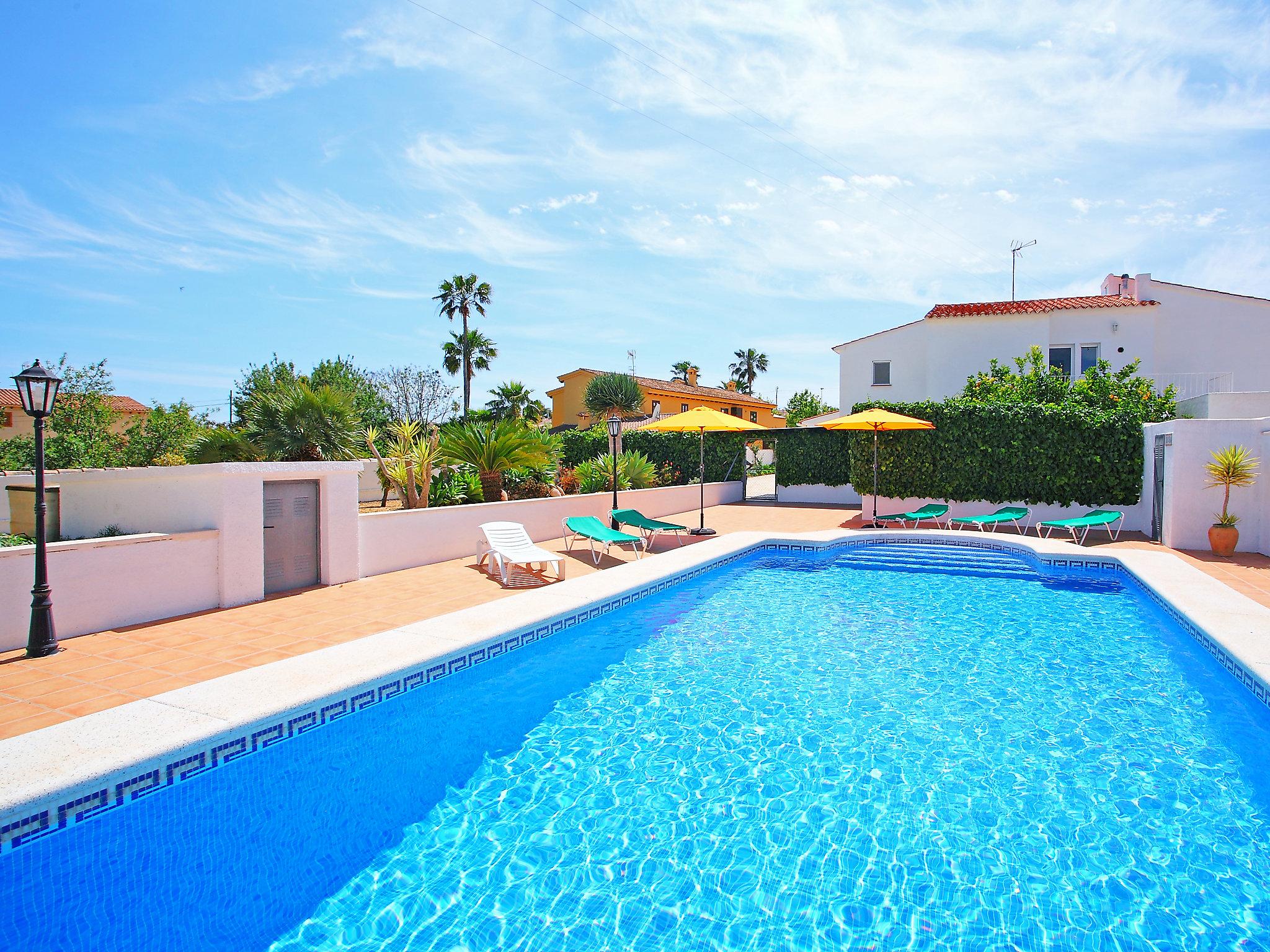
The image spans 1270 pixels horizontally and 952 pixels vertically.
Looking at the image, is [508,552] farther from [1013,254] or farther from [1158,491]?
[1013,254]

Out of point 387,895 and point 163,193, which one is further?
point 163,193

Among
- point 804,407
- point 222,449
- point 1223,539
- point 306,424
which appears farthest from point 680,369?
point 1223,539

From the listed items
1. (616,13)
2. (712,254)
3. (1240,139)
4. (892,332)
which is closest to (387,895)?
(616,13)

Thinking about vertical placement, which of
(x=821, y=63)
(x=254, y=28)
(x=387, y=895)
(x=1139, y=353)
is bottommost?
(x=387, y=895)

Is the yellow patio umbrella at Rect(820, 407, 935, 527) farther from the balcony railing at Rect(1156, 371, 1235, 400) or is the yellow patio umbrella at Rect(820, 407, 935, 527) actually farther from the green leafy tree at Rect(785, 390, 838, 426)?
the green leafy tree at Rect(785, 390, 838, 426)

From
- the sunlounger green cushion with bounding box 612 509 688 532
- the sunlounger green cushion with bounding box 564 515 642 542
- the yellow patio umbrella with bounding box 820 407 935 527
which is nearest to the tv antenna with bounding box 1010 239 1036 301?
the yellow patio umbrella with bounding box 820 407 935 527

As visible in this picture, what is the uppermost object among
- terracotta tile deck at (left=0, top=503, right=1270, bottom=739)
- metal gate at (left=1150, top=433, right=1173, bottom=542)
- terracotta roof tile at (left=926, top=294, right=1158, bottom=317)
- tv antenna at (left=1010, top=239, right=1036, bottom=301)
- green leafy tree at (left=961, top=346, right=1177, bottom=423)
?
tv antenna at (left=1010, top=239, right=1036, bottom=301)

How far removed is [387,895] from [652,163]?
1464cm

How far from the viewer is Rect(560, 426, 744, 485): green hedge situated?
79.5 feet

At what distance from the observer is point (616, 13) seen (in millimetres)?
12344

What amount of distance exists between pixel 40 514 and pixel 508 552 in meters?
5.32

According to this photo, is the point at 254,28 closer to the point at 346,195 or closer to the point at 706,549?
the point at 346,195

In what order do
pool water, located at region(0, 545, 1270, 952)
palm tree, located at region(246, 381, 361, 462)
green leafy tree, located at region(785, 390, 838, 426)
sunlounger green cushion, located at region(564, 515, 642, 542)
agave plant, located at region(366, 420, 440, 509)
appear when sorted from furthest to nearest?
green leafy tree, located at region(785, 390, 838, 426) → palm tree, located at region(246, 381, 361, 462) → agave plant, located at region(366, 420, 440, 509) → sunlounger green cushion, located at region(564, 515, 642, 542) → pool water, located at region(0, 545, 1270, 952)

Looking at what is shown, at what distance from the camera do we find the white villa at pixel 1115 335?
26.0m
